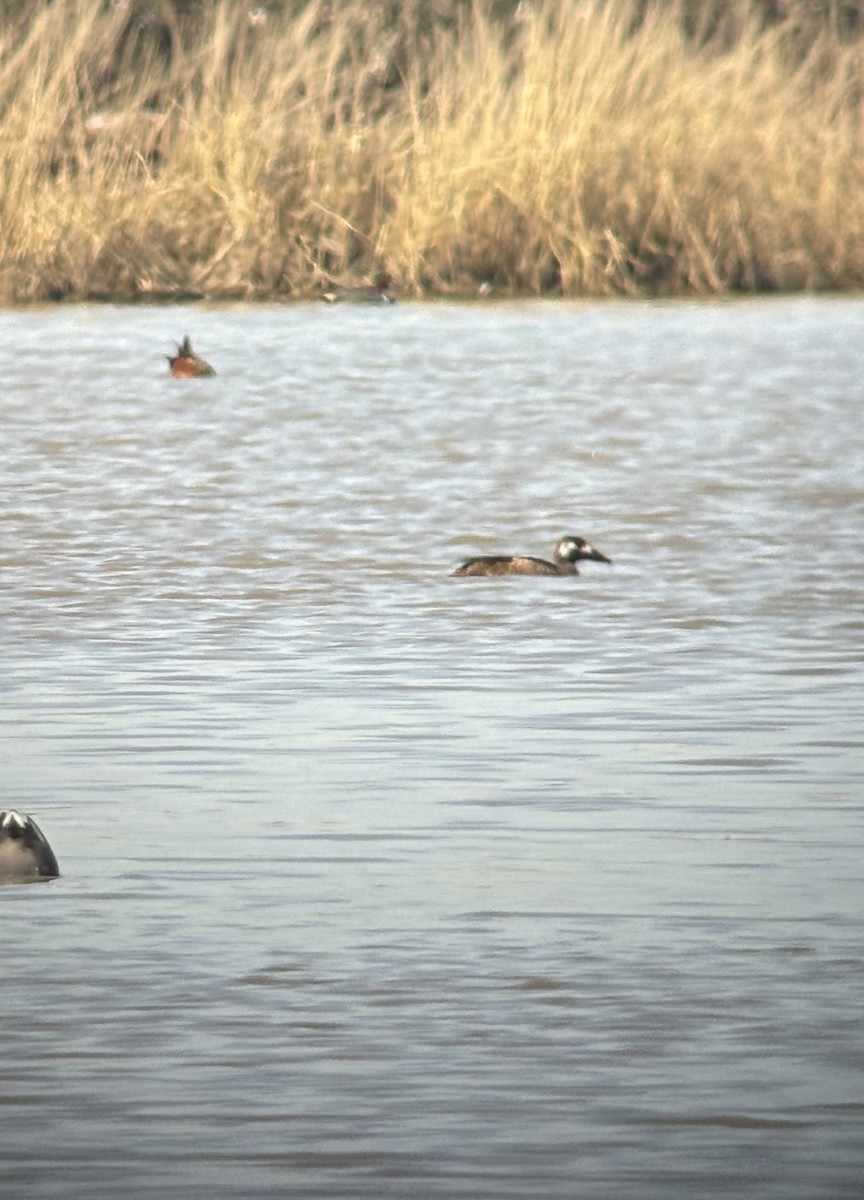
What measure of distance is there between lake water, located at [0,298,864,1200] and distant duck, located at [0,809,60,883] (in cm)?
4

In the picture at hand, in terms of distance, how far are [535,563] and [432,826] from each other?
3797 mm

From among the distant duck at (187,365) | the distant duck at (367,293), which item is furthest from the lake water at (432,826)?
the distant duck at (367,293)

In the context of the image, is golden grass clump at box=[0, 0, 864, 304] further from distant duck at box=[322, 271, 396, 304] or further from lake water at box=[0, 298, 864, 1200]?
lake water at box=[0, 298, 864, 1200]

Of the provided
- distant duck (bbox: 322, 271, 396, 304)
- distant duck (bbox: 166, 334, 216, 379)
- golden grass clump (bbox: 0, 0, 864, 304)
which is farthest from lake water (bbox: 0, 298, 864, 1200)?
distant duck (bbox: 322, 271, 396, 304)

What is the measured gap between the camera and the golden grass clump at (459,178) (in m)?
20.9

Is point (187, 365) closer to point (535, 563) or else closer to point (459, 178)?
point (459, 178)

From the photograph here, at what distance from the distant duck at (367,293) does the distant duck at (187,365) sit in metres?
4.68

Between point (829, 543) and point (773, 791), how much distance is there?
4211 mm

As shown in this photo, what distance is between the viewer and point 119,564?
10.1m

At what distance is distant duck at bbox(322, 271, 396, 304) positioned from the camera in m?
21.2

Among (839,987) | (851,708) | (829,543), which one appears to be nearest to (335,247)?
(829,543)

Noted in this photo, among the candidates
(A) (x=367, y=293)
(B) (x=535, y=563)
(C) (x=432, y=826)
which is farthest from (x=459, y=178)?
(C) (x=432, y=826)

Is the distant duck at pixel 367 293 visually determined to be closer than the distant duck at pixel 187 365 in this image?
No

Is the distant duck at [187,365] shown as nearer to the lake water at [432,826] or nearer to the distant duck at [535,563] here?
the lake water at [432,826]
